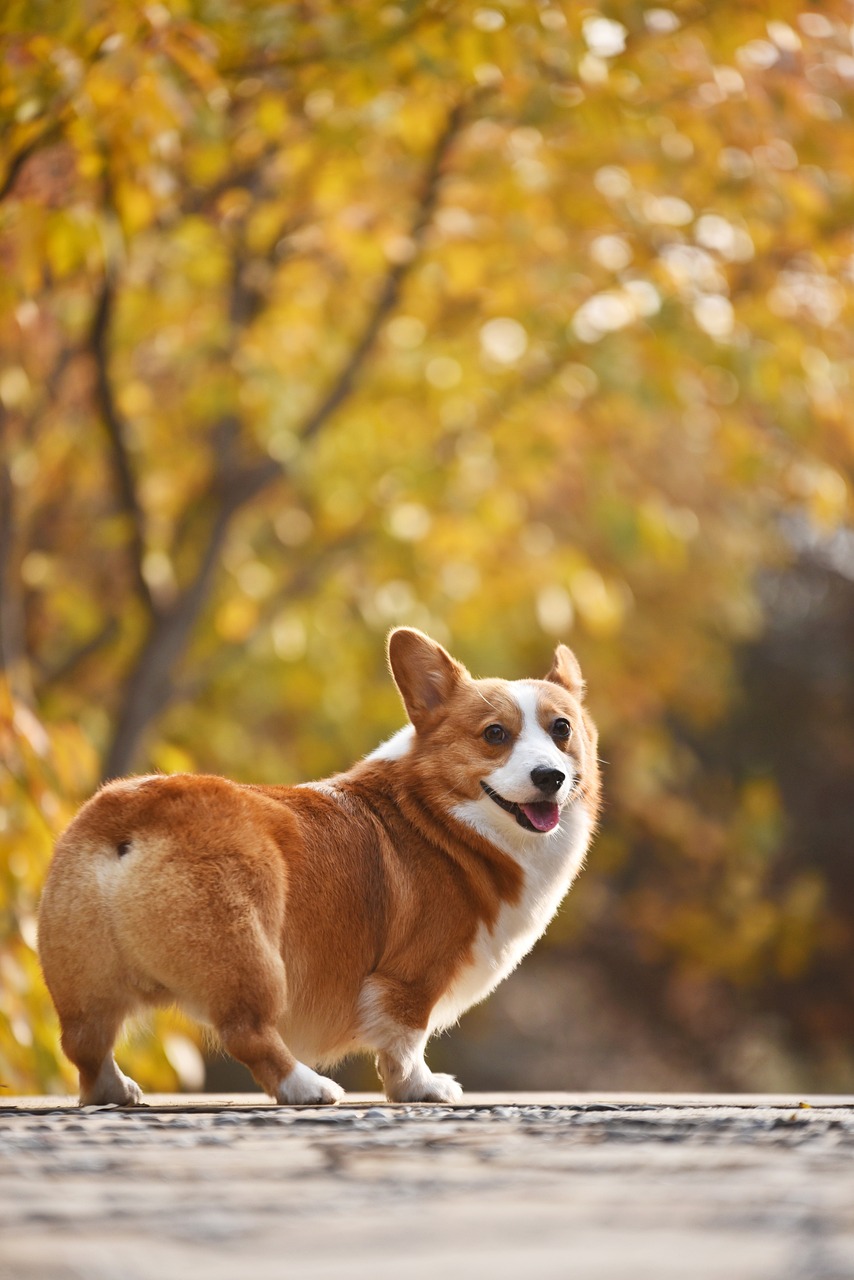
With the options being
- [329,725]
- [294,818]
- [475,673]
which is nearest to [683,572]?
[475,673]

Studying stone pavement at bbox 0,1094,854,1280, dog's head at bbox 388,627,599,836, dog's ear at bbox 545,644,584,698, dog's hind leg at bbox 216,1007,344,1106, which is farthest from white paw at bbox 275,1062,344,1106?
dog's ear at bbox 545,644,584,698

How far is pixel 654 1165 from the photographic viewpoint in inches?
92.5

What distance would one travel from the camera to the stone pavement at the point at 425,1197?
167 centimetres

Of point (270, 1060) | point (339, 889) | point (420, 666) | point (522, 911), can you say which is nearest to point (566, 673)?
point (420, 666)

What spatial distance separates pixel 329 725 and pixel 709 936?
494 cm

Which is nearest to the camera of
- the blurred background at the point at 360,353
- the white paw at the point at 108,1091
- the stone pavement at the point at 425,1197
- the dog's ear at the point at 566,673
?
the stone pavement at the point at 425,1197

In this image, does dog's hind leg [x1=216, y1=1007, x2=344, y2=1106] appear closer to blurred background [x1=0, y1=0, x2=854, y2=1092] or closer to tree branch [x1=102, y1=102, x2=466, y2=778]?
blurred background [x1=0, y1=0, x2=854, y2=1092]

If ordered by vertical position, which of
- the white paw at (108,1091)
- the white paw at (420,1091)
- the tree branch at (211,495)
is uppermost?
the white paw at (108,1091)

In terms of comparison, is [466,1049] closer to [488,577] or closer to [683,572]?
[683,572]

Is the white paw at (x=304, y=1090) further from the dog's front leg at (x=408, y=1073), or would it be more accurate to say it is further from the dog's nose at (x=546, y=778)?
the dog's nose at (x=546, y=778)

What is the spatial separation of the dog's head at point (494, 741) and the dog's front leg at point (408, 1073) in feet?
1.83

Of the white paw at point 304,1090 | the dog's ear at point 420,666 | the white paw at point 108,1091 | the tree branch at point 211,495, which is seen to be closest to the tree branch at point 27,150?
the dog's ear at point 420,666

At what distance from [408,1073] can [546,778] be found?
0.76 metres

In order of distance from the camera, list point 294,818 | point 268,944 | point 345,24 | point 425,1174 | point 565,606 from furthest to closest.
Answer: point 565,606
point 345,24
point 294,818
point 268,944
point 425,1174
